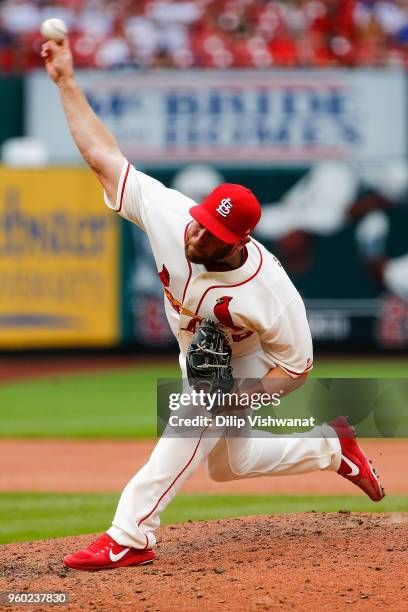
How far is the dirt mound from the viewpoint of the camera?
12.8ft

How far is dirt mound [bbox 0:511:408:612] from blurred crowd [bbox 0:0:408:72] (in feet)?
35.3

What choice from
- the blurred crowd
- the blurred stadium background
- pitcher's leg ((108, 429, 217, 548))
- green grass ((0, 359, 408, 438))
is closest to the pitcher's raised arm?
pitcher's leg ((108, 429, 217, 548))

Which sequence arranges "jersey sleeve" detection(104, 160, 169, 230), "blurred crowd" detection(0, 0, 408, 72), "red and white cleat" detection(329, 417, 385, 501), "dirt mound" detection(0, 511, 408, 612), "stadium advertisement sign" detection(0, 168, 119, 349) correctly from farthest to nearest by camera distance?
"blurred crowd" detection(0, 0, 408, 72)
"stadium advertisement sign" detection(0, 168, 119, 349)
"red and white cleat" detection(329, 417, 385, 501)
"jersey sleeve" detection(104, 160, 169, 230)
"dirt mound" detection(0, 511, 408, 612)

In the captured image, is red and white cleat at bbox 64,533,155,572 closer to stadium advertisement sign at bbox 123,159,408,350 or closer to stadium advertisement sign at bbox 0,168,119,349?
stadium advertisement sign at bbox 123,159,408,350

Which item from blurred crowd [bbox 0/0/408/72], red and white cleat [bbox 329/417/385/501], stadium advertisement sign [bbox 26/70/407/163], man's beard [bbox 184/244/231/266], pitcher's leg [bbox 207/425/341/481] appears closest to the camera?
man's beard [bbox 184/244/231/266]

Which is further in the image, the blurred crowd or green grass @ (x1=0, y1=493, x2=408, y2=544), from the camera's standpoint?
the blurred crowd

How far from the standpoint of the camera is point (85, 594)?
4004mm

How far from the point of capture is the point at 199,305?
14.3ft

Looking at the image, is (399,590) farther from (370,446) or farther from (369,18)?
(369,18)

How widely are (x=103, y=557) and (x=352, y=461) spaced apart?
1249 mm

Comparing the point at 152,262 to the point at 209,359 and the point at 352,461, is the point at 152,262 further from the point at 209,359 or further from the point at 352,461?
the point at 209,359

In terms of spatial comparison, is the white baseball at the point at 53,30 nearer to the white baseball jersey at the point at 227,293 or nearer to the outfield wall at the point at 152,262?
the white baseball jersey at the point at 227,293

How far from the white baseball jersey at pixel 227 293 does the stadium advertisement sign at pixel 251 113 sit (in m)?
10.4

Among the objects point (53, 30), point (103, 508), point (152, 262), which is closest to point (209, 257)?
point (53, 30)
